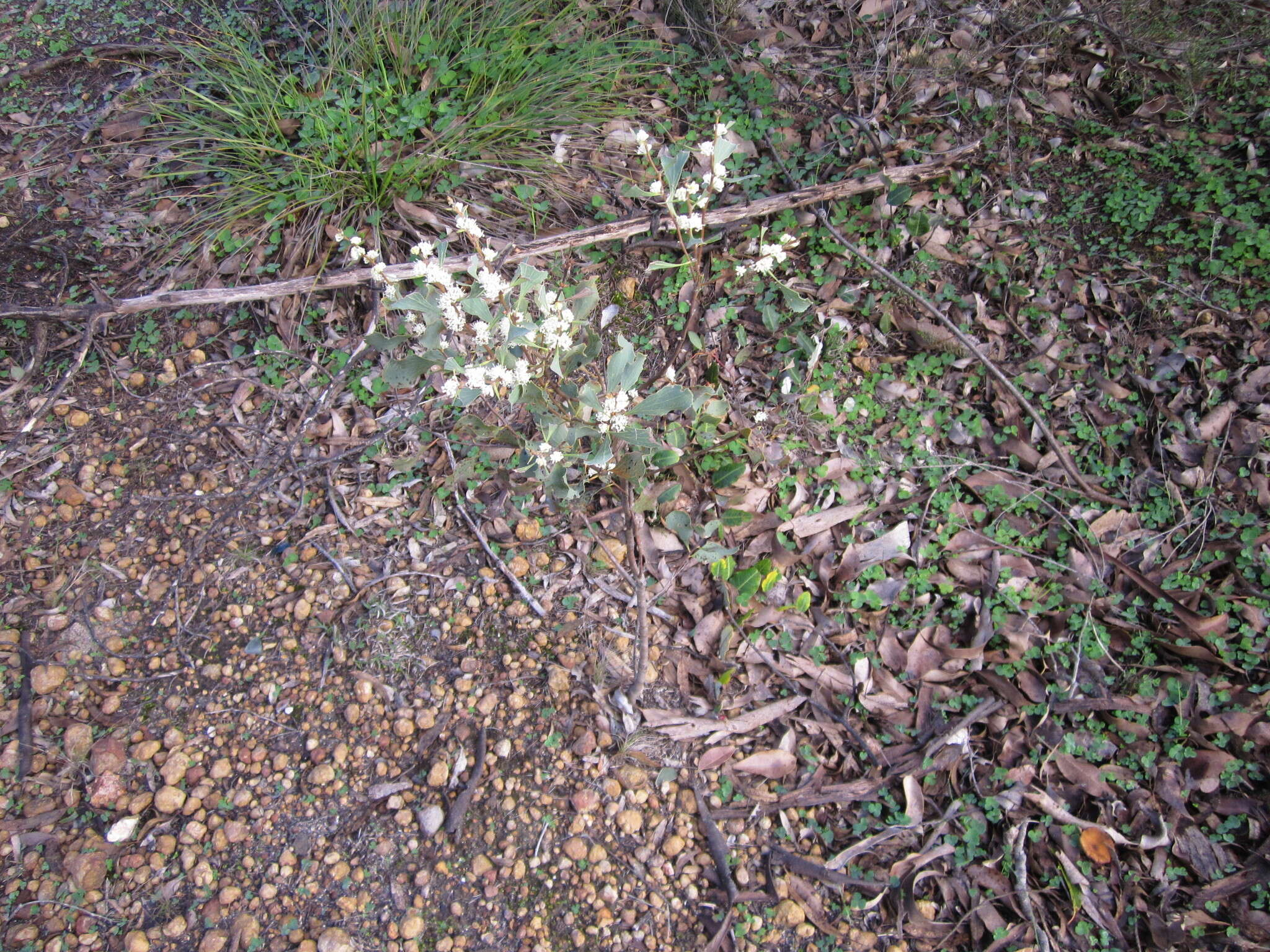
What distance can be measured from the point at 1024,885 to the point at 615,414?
5.28 feet

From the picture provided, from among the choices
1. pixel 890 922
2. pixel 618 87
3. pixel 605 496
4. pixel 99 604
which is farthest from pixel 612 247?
pixel 890 922

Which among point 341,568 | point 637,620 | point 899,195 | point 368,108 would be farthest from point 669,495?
point 368,108

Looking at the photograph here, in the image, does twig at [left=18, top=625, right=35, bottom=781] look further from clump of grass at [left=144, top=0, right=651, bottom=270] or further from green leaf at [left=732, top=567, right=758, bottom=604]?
green leaf at [left=732, top=567, right=758, bottom=604]

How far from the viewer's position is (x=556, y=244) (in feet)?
8.84

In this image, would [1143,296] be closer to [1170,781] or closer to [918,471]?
[918,471]

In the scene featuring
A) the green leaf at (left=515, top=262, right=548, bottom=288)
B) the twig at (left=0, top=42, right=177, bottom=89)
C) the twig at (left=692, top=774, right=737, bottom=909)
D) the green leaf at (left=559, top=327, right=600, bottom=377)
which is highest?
the twig at (left=0, top=42, right=177, bottom=89)

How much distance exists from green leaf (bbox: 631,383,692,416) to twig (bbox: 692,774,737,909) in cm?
105

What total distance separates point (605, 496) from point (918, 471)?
1.05 meters

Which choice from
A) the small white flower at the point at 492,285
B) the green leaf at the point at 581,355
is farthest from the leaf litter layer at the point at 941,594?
the small white flower at the point at 492,285

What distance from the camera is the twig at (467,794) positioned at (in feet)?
6.55

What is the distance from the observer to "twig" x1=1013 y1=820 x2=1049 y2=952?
1.89m

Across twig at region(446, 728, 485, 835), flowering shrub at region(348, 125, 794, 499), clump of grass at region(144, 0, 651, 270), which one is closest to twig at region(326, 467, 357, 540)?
flowering shrub at region(348, 125, 794, 499)

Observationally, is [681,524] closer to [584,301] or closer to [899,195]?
[584,301]

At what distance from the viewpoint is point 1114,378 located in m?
2.59
